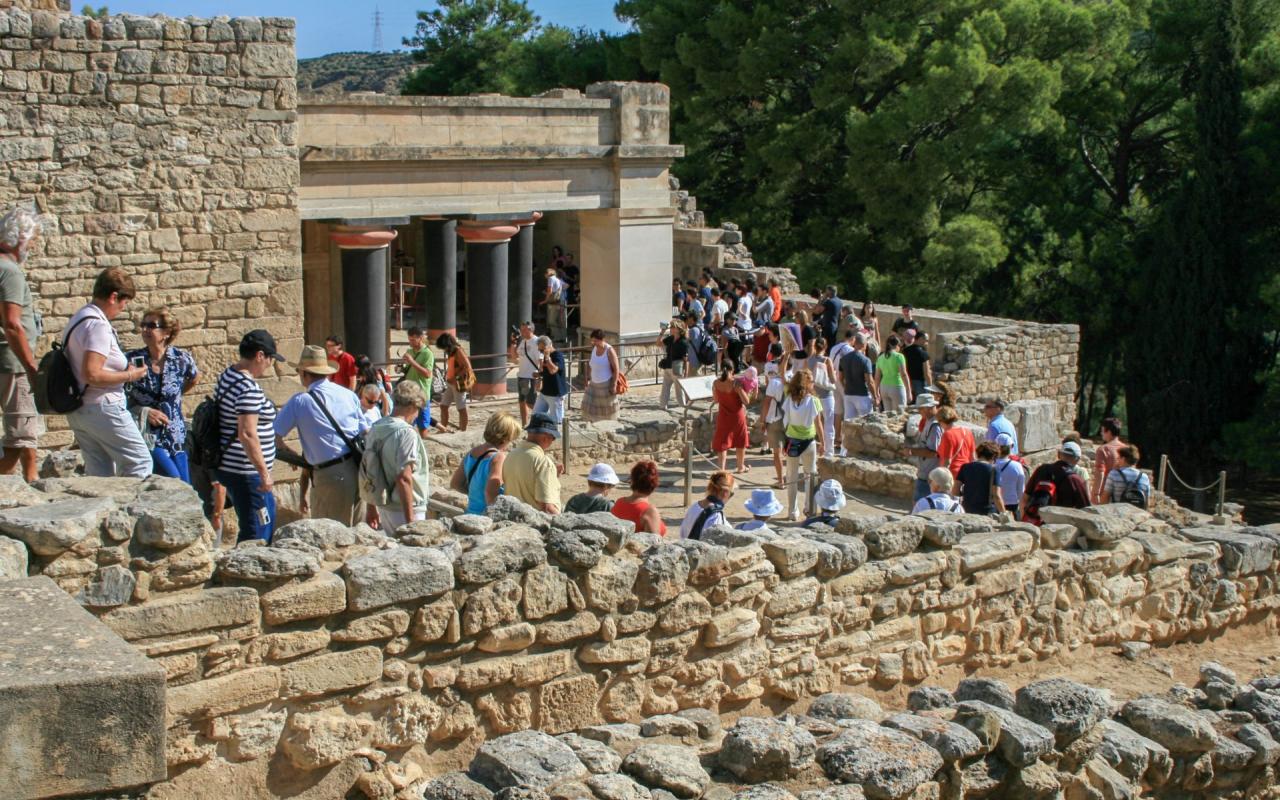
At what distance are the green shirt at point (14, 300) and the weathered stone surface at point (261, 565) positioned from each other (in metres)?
4.04

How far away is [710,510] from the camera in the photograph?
26.2 feet

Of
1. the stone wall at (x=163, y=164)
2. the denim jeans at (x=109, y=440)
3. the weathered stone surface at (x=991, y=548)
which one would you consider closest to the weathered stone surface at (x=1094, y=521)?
the weathered stone surface at (x=991, y=548)

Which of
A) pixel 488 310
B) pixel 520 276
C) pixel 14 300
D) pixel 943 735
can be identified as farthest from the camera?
pixel 520 276

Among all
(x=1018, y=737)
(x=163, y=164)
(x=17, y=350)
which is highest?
(x=163, y=164)

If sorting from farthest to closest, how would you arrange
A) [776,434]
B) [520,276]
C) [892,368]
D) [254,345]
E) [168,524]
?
[520,276], [892,368], [776,434], [254,345], [168,524]

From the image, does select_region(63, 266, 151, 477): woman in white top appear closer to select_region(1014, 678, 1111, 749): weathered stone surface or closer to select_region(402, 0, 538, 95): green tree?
select_region(1014, 678, 1111, 749): weathered stone surface

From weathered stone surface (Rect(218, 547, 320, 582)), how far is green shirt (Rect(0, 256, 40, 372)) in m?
4.04

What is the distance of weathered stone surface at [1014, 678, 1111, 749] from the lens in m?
6.02

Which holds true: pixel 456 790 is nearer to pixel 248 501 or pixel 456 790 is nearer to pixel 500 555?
pixel 500 555

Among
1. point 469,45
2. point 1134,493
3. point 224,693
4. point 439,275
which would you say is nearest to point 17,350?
point 224,693

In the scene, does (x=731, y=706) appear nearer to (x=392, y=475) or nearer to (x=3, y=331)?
(x=392, y=475)

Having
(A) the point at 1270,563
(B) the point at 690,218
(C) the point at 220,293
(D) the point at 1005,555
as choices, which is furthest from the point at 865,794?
(B) the point at 690,218

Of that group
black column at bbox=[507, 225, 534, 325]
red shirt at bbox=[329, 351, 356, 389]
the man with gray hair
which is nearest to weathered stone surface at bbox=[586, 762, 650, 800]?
the man with gray hair

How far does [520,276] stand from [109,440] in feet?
47.4
